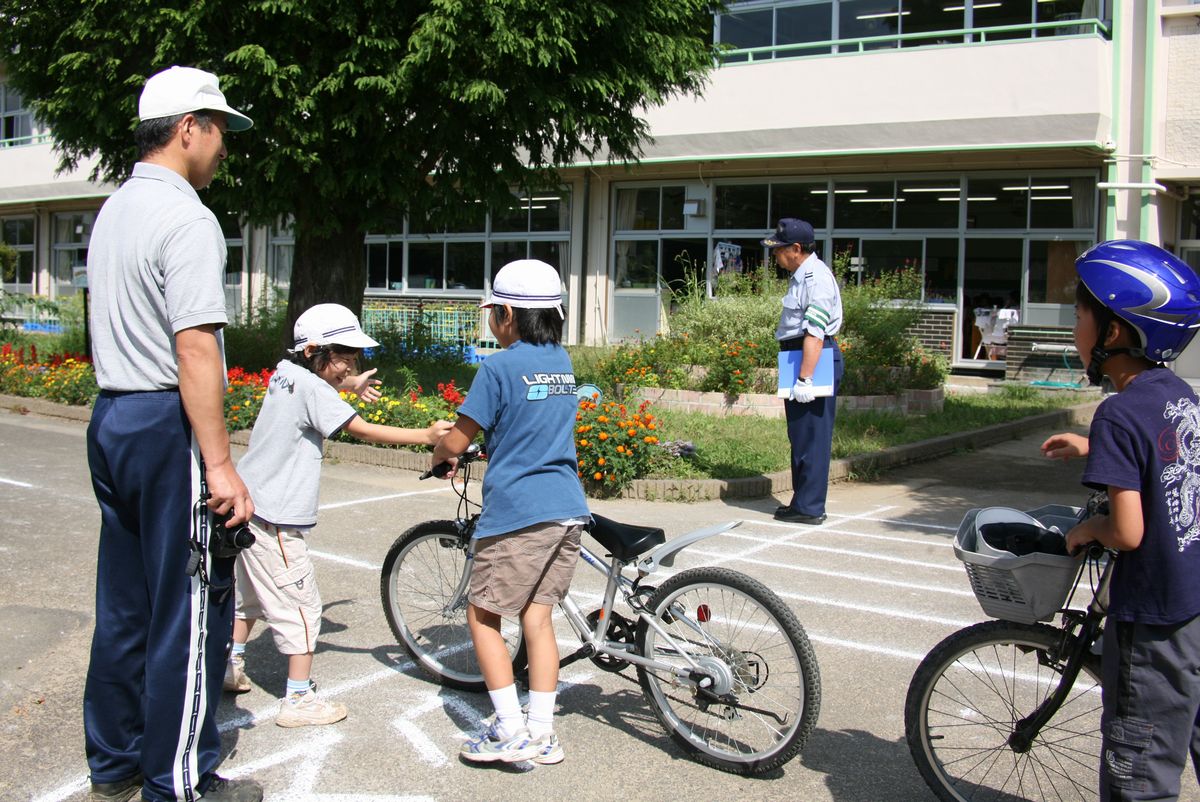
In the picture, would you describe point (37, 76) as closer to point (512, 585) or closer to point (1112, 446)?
point (512, 585)

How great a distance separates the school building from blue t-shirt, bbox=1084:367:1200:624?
13.6 meters

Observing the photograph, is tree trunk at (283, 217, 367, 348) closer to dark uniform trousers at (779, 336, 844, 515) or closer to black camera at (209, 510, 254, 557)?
dark uniform trousers at (779, 336, 844, 515)

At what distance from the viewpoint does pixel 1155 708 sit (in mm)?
2887

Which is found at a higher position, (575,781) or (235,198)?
(235,198)

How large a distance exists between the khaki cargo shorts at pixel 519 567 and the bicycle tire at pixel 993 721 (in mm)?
1274

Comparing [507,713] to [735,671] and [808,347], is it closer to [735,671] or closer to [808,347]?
[735,671]

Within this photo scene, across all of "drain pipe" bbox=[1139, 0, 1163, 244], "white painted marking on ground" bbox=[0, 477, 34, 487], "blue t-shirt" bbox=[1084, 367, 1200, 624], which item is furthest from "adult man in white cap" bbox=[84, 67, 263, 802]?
"drain pipe" bbox=[1139, 0, 1163, 244]

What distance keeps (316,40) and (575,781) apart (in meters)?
10.3

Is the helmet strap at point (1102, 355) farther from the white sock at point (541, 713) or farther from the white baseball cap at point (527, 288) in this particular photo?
the white sock at point (541, 713)

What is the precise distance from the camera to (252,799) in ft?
11.5

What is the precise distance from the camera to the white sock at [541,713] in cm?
391

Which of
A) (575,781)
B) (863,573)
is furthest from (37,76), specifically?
(575,781)

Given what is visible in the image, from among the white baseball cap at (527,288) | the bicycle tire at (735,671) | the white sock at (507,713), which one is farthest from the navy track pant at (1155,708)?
the white baseball cap at (527,288)

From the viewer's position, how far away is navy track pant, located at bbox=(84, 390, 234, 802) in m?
3.22
